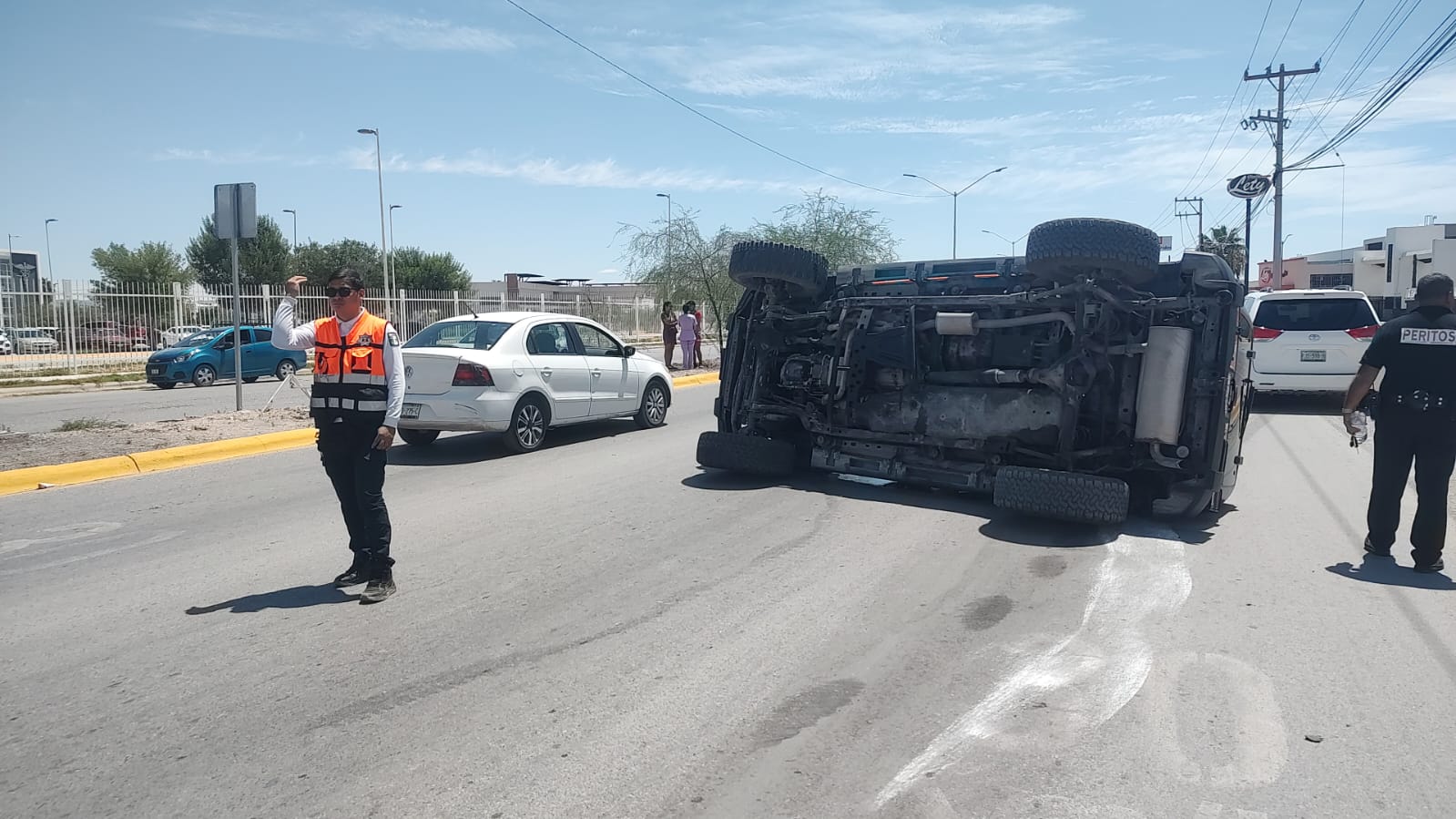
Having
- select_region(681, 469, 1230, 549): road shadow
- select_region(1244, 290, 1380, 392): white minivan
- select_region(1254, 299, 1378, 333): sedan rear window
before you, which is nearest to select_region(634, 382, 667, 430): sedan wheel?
select_region(681, 469, 1230, 549): road shadow

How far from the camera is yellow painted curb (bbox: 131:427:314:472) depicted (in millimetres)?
10422

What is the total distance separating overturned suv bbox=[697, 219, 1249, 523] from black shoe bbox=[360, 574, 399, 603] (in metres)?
3.91

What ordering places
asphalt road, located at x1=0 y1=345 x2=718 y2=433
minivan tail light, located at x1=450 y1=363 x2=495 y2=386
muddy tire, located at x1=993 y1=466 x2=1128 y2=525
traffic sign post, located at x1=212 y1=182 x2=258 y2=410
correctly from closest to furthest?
muddy tire, located at x1=993 y1=466 x2=1128 y2=525
minivan tail light, located at x1=450 y1=363 x2=495 y2=386
traffic sign post, located at x1=212 y1=182 x2=258 y2=410
asphalt road, located at x1=0 y1=345 x2=718 y2=433

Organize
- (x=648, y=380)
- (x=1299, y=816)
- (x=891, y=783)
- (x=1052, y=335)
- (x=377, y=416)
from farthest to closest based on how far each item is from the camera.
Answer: (x=648, y=380) → (x=1052, y=335) → (x=377, y=416) → (x=891, y=783) → (x=1299, y=816)

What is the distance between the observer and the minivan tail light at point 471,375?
421 inches

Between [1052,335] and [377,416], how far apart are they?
199 inches

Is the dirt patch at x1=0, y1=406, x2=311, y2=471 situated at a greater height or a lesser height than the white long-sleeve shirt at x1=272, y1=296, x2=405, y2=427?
lesser

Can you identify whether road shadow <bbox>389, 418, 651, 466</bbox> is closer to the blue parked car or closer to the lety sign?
the blue parked car

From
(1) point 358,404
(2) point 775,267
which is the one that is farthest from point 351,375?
(2) point 775,267

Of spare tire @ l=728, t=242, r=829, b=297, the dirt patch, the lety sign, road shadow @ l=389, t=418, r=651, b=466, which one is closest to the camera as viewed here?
spare tire @ l=728, t=242, r=829, b=297

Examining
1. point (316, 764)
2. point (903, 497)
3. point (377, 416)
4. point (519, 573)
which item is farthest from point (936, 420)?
point (316, 764)

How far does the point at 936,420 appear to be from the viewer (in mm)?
8422

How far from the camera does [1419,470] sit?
6.42 metres

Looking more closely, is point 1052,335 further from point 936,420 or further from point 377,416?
point 377,416
